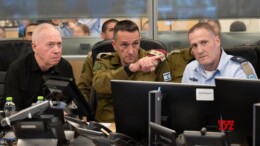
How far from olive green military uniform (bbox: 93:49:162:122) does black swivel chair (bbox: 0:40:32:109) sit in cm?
60

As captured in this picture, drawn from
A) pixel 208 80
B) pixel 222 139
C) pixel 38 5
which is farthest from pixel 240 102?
pixel 38 5

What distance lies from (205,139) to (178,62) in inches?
74.6

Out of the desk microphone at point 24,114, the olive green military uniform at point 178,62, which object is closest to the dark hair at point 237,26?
the olive green military uniform at point 178,62

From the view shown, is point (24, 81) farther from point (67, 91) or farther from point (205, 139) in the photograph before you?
point (205, 139)

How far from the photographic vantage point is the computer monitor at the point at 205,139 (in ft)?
5.82

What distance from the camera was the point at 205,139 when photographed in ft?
5.87

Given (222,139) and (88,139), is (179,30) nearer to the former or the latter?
(88,139)

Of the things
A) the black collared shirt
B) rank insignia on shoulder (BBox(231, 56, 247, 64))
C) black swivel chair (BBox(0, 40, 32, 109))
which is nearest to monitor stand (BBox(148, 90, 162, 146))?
rank insignia on shoulder (BBox(231, 56, 247, 64))

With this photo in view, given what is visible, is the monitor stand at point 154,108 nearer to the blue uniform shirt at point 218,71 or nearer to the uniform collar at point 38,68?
the blue uniform shirt at point 218,71

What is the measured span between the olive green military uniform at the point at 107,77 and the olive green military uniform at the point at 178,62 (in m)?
0.27

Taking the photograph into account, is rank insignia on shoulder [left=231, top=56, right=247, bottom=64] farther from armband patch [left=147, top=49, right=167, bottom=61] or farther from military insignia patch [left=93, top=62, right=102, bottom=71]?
military insignia patch [left=93, top=62, right=102, bottom=71]

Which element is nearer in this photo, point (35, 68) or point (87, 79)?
point (35, 68)

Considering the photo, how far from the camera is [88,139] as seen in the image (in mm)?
2463

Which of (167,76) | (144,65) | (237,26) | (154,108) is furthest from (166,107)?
(237,26)
